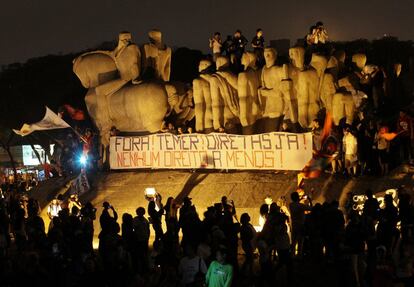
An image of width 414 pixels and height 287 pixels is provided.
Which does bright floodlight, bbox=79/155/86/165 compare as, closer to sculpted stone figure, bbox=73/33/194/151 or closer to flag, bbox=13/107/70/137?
sculpted stone figure, bbox=73/33/194/151

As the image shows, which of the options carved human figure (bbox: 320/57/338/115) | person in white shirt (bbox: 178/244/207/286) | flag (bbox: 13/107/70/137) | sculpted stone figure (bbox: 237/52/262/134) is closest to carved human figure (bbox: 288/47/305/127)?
carved human figure (bbox: 320/57/338/115)

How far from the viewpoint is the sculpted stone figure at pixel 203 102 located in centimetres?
2725

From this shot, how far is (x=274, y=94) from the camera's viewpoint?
25906 millimetres

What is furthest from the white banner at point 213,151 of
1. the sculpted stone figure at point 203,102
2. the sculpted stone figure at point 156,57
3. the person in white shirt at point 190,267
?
the person in white shirt at point 190,267

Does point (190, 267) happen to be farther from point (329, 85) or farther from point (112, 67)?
point (112, 67)

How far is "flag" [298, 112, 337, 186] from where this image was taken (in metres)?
23.3

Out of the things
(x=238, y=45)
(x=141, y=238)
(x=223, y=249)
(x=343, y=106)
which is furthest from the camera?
(x=238, y=45)

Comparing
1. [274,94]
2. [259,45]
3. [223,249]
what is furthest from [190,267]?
[259,45]

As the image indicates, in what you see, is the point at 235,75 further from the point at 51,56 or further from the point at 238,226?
the point at 51,56

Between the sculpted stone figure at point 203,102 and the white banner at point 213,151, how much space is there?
0.82m

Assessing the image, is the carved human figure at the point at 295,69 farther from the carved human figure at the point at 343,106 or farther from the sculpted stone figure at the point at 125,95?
the sculpted stone figure at the point at 125,95

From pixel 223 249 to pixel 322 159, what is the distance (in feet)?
37.9

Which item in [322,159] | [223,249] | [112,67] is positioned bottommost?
[223,249]

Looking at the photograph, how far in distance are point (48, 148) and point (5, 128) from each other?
9587 mm
